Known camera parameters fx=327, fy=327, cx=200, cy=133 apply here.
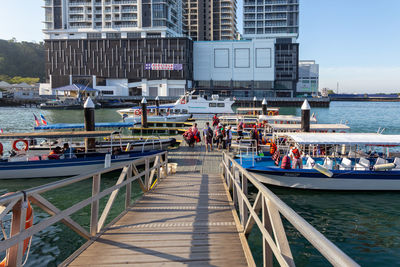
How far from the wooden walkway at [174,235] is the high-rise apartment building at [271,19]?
386ft

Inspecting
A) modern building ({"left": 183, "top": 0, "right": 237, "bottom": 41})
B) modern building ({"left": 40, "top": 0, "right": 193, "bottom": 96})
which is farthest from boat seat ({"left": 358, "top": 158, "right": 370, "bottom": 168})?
modern building ({"left": 183, "top": 0, "right": 237, "bottom": 41})

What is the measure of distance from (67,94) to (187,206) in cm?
9446

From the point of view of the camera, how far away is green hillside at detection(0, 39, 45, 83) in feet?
474

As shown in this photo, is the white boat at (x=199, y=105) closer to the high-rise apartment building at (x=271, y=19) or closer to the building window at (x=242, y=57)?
the building window at (x=242, y=57)

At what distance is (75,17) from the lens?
348ft

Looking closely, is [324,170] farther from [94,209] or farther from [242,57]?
[242,57]

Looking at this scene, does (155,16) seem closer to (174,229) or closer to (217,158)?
(217,158)

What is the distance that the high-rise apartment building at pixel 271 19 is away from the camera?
117 m

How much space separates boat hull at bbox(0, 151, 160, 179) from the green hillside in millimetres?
145021

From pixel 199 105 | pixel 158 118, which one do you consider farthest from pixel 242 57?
pixel 158 118

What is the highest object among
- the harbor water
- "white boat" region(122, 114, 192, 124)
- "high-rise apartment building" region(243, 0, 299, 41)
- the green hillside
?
"high-rise apartment building" region(243, 0, 299, 41)

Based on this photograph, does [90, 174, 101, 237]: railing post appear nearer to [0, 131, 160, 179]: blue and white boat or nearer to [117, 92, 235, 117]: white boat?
[0, 131, 160, 179]: blue and white boat

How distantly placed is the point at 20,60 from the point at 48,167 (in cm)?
15664

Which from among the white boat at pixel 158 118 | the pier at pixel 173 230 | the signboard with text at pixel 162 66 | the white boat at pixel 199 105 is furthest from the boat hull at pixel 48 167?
the signboard with text at pixel 162 66
